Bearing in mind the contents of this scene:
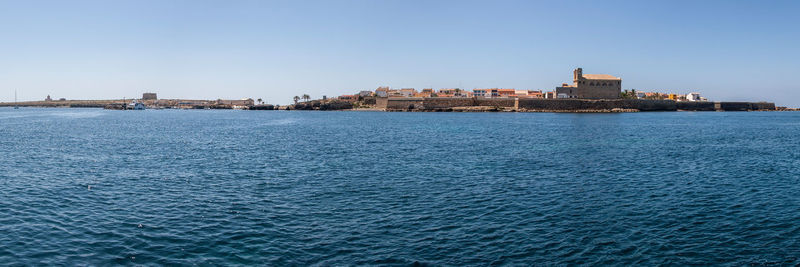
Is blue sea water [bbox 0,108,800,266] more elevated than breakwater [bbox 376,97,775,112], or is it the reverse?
breakwater [bbox 376,97,775,112]

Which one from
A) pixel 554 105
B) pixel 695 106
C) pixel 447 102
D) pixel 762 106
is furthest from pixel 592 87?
pixel 762 106

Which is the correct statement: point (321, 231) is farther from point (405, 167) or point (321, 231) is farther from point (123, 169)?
point (123, 169)

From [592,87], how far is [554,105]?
14.7m

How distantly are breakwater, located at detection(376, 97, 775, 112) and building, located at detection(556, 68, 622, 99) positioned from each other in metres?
4.64

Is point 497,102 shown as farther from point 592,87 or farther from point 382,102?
point 382,102

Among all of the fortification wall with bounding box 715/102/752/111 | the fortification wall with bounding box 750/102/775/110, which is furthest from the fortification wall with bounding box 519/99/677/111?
the fortification wall with bounding box 750/102/775/110

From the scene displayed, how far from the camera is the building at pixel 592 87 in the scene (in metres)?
155

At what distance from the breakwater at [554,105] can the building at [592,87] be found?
4.64 m

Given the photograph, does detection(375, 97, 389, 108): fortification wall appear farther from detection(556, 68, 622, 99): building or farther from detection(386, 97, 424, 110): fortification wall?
detection(556, 68, 622, 99): building

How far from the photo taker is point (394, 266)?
538 inches

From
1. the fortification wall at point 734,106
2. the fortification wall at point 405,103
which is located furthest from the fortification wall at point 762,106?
the fortification wall at point 405,103

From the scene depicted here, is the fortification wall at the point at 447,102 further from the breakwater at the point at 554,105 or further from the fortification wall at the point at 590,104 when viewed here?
the fortification wall at the point at 590,104

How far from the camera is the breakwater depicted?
15038 centimetres

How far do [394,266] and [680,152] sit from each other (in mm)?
37259
